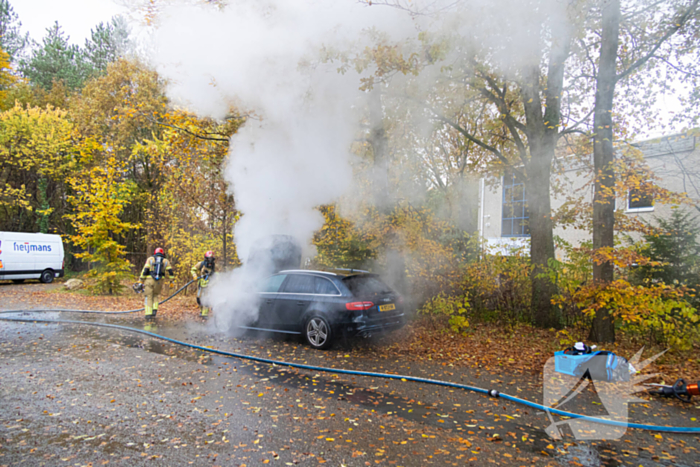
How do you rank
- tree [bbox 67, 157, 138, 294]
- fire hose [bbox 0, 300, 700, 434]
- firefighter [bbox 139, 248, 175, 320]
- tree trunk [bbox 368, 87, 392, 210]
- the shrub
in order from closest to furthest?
fire hose [bbox 0, 300, 700, 434] < the shrub < tree trunk [bbox 368, 87, 392, 210] < firefighter [bbox 139, 248, 175, 320] < tree [bbox 67, 157, 138, 294]

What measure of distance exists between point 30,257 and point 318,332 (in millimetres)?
17268

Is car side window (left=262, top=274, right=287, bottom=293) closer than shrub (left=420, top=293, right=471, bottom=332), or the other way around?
car side window (left=262, top=274, right=287, bottom=293)

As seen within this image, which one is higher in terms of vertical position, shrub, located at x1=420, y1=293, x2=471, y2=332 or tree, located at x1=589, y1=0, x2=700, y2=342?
tree, located at x1=589, y1=0, x2=700, y2=342

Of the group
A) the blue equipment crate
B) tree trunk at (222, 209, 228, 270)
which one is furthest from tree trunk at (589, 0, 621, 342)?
tree trunk at (222, 209, 228, 270)

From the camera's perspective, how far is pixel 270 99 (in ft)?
30.0

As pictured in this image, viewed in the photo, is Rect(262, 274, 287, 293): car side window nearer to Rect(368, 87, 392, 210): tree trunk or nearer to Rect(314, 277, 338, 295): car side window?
Rect(314, 277, 338, 295): car side window

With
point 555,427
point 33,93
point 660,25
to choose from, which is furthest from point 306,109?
point 33,93

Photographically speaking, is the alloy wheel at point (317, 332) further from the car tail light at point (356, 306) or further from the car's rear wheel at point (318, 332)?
the car tail light at point (356, 306)

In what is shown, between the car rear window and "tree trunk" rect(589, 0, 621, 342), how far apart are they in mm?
3547

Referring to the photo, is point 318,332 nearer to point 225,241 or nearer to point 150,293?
point 150,293

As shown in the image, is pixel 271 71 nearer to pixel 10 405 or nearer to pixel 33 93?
pixel 10 405

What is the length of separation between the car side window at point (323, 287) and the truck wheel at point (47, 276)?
1743 cm

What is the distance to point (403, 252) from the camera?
920cm

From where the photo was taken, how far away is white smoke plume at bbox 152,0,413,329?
8.46 metres
